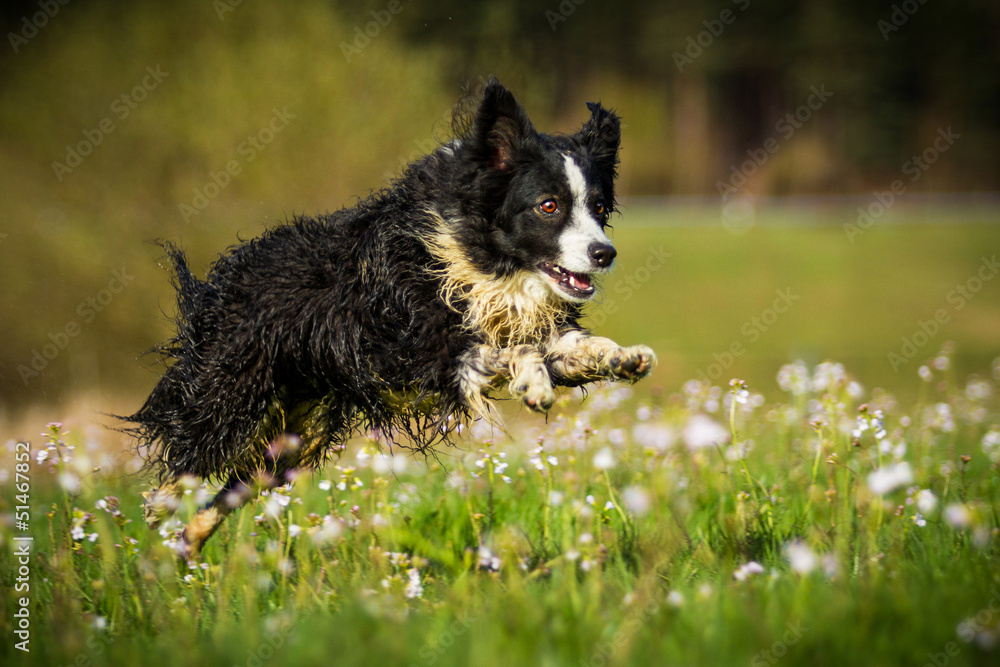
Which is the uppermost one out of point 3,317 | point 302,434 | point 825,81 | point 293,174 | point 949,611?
point 825,81

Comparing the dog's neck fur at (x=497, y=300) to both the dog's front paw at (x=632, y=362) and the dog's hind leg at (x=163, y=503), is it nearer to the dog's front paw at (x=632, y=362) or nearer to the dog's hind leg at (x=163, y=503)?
the dog's front paw at (x=632, y=362)

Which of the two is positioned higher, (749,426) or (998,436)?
(749,426)

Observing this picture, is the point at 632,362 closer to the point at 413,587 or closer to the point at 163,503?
the point at 413,587

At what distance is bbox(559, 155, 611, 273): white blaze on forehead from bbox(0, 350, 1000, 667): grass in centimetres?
74

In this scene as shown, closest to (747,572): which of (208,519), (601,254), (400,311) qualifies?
(601,254)

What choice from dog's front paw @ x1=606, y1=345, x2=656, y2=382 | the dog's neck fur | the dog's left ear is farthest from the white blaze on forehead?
dog's front paw @ x1=606, y1=345, x2=656, y2=382

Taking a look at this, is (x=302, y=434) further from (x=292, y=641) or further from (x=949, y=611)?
(x=949, y=611)

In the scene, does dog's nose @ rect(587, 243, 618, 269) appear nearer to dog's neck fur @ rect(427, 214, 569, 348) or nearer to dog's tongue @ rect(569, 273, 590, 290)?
dog's tongue @ rect(569, 273, 590, 290)

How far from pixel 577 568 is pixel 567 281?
1.50m

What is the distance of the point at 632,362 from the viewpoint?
3801 millimetres

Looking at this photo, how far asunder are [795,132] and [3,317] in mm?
41310

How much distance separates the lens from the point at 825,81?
1704 inches

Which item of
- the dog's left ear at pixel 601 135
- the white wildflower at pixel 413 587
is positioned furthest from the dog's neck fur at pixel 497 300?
the white wildflower at pixel 413 587

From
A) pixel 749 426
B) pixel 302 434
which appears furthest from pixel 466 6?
pixel 302 434
